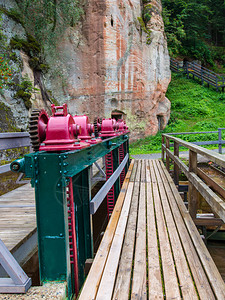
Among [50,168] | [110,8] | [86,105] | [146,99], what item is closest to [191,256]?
[50,168]

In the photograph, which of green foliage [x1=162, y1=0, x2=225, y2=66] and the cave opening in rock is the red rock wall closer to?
the cave opening in rock

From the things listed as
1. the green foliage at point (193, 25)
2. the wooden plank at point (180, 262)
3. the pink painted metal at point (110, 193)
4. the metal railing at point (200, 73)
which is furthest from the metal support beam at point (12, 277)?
the metal railing at point (200, 73)

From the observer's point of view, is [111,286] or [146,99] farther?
[146,99]

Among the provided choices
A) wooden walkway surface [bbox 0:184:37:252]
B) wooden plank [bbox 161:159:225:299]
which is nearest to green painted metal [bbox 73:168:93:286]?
wooden walkway surface [bbox 0:184:37:252]

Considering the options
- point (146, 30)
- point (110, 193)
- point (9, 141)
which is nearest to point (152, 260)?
point (9, 141)

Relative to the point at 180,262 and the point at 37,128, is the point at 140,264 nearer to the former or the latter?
the point at 180,262

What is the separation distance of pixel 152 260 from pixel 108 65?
13395 mm

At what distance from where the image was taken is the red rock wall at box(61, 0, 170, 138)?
544 inches

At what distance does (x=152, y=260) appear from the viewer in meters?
2.27

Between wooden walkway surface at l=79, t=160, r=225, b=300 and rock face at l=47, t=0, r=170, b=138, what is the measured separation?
37.7 feet

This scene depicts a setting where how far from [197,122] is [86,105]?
8532 millimetres

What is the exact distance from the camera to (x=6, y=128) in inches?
345

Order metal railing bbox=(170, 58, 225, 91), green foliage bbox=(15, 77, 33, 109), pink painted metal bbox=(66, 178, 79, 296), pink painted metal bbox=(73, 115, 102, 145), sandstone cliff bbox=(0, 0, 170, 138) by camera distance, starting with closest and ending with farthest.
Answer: pink painted metal bbox=(66, 178, 79, 296) < pink painted metal bbox=(73, 115, 102, 145) < green foliage bbox=(15, 77, 33, 109) < sandstone cliff bbox=(0, 0, 170, 138) < metal railing bbox=(170, 58, 225, 91)

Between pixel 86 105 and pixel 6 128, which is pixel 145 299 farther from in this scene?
pixel 86 105
